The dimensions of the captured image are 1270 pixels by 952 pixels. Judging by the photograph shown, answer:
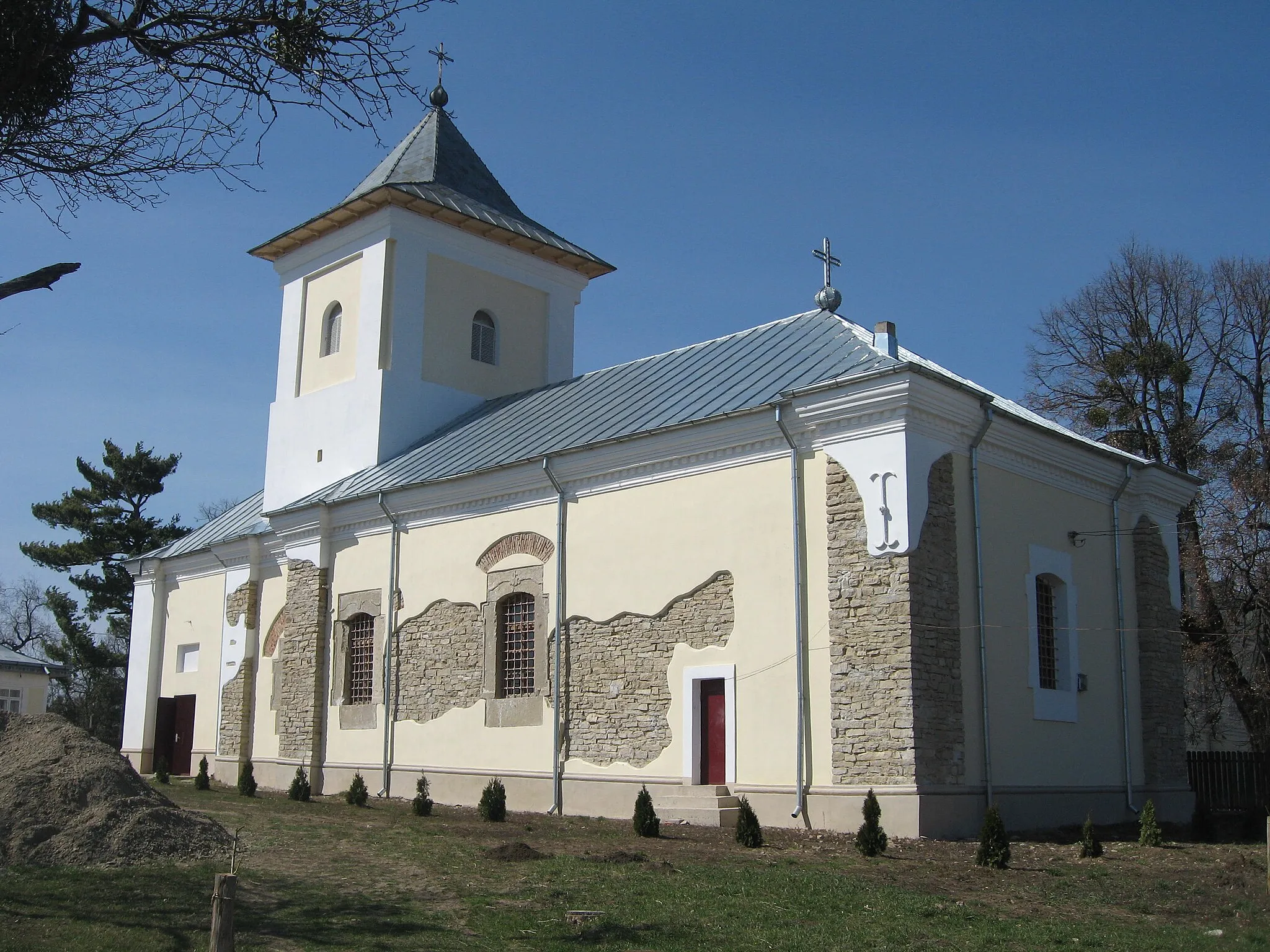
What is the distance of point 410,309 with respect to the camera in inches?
977

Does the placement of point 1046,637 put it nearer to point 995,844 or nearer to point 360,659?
point 995,844

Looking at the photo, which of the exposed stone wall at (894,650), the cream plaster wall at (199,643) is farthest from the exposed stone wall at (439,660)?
the cream plaster wall at (199,643)

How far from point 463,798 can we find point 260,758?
21.3 feet

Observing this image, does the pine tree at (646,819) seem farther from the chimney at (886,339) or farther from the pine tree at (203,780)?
the pine tree at (203,780)

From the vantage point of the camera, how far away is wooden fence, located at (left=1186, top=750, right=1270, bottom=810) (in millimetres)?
23031

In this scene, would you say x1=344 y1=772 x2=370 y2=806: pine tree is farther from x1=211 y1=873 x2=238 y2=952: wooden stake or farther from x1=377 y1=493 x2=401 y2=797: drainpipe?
x1=211 y1=873 x2=238 y2=952: wooden stake

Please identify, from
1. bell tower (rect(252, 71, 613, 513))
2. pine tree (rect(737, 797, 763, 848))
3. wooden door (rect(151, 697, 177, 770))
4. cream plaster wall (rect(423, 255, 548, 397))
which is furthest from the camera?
wooden door (rect(151, 697, 177, 770))

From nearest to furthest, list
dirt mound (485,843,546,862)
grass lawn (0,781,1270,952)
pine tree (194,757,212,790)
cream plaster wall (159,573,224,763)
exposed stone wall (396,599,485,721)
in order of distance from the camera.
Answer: grass lawn (0,781,1270,952) < dirt mound (485,843,546,862) < exposed stone wall (396,599,485,721) < pine tree (194,757,212,790) < cream plaster wall (159,573,224,763)

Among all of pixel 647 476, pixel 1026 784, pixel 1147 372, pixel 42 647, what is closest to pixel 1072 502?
pixel 1026 784

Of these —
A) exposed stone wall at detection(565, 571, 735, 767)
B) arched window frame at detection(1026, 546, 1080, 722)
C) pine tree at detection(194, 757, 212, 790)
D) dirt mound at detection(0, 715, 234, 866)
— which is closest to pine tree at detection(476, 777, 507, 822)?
exposed stone wall at detection(565, 571, 735, 767)

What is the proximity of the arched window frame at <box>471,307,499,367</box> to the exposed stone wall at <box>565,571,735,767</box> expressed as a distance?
962cm

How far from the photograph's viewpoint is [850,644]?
14648 millimetres

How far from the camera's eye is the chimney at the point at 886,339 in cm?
1680

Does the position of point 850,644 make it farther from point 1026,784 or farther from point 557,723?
point 557,723
